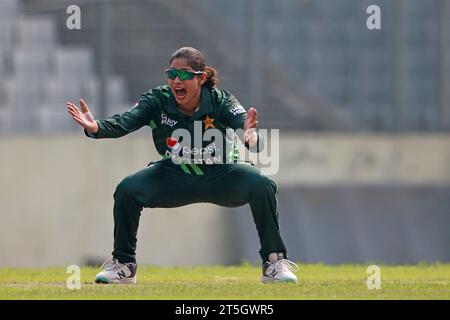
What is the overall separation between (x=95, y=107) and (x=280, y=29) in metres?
2.21

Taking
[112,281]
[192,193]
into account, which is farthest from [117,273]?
[192,193]

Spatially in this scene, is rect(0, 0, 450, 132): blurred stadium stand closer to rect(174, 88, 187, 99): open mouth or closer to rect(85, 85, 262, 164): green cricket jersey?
rect(85, 85, 262, 164): green cricket jersey

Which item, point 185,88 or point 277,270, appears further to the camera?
point 185,88

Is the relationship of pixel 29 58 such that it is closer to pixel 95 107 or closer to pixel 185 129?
pixel 95 107

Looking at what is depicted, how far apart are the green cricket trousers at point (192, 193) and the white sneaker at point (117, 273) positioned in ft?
0.13

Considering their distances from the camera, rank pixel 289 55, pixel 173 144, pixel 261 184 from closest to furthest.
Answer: pixel 261 184 → pixel 173 144 → pixel 289 55

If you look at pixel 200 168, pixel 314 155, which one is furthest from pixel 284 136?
pixel 200 168

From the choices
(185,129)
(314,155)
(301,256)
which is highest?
(185,129)

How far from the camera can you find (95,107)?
13.4 m

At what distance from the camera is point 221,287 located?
305 inches

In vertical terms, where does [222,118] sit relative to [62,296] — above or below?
above

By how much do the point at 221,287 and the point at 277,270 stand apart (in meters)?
0.48

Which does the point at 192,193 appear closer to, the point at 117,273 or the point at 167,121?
the point at 167,121
